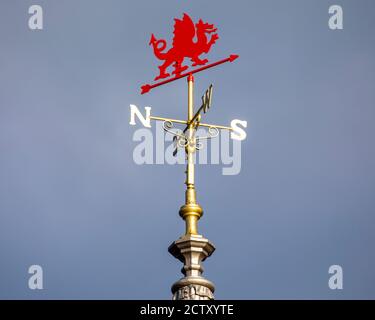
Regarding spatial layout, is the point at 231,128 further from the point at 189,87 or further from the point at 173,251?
the point at 173,251

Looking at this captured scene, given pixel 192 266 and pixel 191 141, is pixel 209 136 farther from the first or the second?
pixel 192 266

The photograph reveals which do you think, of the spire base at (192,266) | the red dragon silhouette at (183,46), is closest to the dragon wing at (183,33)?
the red dragon silhouette at (183,46)

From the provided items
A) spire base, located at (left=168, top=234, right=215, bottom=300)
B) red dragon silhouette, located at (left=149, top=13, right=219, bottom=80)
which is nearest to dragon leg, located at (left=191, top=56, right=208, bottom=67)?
red dragon silhouette, located at (left=149, top=13, right=219, bottom=80)

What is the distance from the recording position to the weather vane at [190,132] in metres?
28.8

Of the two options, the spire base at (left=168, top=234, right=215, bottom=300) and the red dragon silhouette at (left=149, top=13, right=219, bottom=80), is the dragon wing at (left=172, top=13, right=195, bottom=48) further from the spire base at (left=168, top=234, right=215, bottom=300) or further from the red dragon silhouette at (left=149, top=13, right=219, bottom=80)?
the spire base at (left=168, top=234, right=215, bottom=300)

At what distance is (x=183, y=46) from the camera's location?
107 feet

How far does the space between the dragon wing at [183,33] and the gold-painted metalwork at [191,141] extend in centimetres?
122

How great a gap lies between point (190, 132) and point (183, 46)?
9.73 ft

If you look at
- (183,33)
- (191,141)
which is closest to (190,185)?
(191,141)

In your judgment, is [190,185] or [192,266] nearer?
[192,266]

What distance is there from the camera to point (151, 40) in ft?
107

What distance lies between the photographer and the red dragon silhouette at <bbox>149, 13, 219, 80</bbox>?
32.4 metres

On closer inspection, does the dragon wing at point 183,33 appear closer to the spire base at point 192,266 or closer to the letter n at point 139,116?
the letter n at point 139,116
